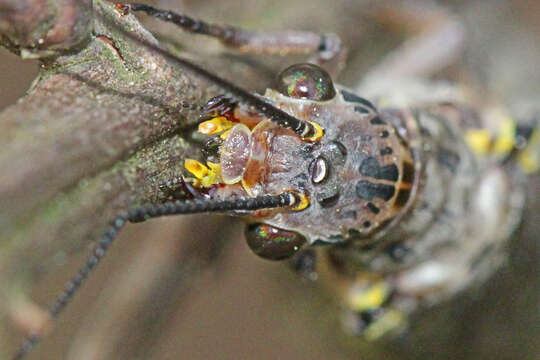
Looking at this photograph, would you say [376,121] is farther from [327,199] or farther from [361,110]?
[327,199]

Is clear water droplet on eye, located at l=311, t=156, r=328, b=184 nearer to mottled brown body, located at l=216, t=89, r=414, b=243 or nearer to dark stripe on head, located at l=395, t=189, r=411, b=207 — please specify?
mottled brown body, located at l=216, t=89, r=414, b=243

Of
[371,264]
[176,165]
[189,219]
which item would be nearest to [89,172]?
[176,165]

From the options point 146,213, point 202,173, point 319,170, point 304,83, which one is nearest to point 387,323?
point 319,170

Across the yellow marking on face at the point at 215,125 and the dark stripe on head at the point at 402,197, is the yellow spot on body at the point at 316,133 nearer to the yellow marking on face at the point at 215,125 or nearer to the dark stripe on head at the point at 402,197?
the yellow marking on face at the point at 215,125

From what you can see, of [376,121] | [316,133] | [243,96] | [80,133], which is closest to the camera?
[80,133]

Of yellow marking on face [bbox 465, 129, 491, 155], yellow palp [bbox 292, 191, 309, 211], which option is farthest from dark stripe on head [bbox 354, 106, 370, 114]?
Result: yellow marking on face [bbox 465, 129, 491, 155]

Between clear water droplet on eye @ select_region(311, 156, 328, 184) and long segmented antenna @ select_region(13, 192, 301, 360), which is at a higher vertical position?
clear water droplet on eye @ select_region(311, 156, 328, 184)
